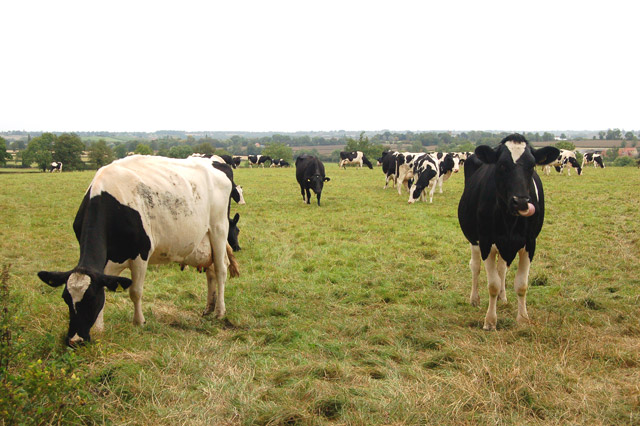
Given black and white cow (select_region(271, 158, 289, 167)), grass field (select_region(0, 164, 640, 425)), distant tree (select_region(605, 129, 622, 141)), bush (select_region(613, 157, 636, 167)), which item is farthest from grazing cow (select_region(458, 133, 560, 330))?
distant tree (select_region(605, 129, 622, 141))

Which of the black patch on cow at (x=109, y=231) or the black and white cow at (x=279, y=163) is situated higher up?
the black patch on cow at (x=109, y=231)

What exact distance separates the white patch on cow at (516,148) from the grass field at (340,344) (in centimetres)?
205

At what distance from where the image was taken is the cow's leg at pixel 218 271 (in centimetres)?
684

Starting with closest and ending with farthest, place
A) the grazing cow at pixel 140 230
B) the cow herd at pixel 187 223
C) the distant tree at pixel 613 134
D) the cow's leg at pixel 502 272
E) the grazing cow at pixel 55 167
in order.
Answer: the grazing cow at pixel 140 230 → the cow herd at pixel 187 223 → the cow's leg at pixel 502 272 → the grazing cow at pixel 55 167 → the distant tree at pixel 613 134

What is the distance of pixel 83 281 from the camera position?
180 inches

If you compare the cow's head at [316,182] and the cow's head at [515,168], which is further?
the cow's head at [316,182]

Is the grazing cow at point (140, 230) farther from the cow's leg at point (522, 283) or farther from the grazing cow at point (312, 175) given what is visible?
the grazing cow at point (312, 175)

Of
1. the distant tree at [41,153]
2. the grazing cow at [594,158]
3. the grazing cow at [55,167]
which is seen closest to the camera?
the grazing cow at [594,158]

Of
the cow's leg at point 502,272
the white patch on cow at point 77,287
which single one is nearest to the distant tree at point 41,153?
the white patch on cow at point 77,287

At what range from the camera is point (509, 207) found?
568 centimetres

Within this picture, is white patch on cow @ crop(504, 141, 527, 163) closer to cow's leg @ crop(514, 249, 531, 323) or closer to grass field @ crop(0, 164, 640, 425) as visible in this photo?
cow's leg @ crop(514, 249, 531, 323)

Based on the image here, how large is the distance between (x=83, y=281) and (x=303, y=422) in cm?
244

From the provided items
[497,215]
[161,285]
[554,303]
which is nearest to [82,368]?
[161,285]

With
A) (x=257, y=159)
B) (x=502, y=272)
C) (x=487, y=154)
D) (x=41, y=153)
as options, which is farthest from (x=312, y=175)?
(x=41, y=153)
